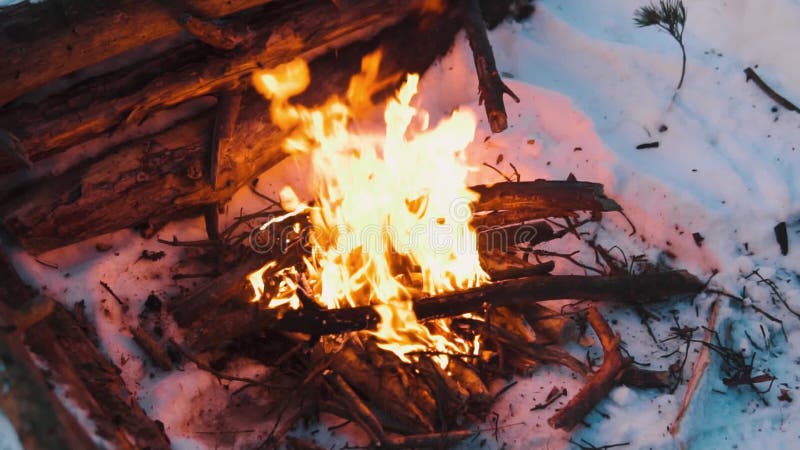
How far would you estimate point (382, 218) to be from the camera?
4.59 meters

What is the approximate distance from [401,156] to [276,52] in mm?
1123

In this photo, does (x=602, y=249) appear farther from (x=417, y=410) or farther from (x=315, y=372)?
(x=315, y=372)

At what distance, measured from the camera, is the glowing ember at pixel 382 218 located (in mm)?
4291

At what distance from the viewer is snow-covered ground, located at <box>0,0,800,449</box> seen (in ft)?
12.6

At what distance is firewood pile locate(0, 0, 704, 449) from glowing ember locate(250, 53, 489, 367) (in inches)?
4.0

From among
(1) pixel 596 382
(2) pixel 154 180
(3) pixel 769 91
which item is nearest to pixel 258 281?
(2) pixel 154 180

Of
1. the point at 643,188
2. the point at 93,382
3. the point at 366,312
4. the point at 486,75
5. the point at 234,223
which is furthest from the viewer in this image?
the point at 643,188

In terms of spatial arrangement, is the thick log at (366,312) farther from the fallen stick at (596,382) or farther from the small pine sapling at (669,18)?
the small pine sapling at (669,18)

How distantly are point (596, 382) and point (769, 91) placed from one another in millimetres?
2937

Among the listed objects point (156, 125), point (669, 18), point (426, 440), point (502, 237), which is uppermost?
point (669, 18)

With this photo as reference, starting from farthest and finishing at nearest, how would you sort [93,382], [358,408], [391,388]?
1. [391,388]
2. [358,408]
3. [93,382]

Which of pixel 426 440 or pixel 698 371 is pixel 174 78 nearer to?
pixel 426 440

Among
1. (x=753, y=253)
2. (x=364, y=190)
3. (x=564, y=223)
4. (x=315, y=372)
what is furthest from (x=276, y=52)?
(x=753, y=253)

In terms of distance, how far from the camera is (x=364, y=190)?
4.72m
